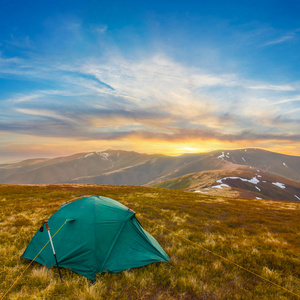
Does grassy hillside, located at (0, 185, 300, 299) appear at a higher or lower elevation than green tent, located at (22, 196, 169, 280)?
lower

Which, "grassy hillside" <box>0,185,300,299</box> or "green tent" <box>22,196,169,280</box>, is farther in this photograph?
"green tent" <box>22,196,169,280</box>

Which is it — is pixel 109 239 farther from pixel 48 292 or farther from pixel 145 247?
pixel 48 292

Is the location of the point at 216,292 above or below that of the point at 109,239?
below

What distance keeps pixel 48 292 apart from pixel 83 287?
1129 millimetres

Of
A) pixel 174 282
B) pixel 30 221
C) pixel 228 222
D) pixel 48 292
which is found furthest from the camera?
pixel 228 222

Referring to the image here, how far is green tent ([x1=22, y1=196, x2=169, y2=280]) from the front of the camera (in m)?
6.96

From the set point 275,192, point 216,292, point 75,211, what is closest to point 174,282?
point 216,292

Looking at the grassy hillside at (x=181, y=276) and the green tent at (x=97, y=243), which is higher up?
the green tent at (x=97, y=243)

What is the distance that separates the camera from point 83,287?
5.86 m

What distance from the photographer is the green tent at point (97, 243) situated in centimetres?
696

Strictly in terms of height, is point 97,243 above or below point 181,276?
above

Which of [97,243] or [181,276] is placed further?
[97,243]

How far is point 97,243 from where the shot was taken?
719cm

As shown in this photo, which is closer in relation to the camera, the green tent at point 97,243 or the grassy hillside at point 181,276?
the grassy hillside at point 181,276
